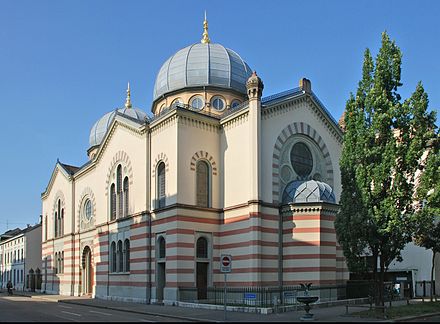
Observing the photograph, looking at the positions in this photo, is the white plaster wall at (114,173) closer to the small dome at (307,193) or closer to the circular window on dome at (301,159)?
the small dome at (307,193)

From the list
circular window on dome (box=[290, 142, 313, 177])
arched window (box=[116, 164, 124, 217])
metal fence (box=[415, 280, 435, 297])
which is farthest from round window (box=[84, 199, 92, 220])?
metal fence (box=[415, 280, 435, 297])

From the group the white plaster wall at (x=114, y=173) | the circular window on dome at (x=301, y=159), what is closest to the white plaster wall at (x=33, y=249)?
the white plaster wall at (x=114, y=173)

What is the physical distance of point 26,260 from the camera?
64062 millimetres

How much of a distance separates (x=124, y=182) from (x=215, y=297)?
1156 cm

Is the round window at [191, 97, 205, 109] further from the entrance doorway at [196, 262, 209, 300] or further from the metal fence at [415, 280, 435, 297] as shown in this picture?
the metal fence at [415, 280, 435, 297]

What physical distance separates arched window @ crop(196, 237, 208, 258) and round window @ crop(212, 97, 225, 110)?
446 inches

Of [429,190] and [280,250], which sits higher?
[429,190]

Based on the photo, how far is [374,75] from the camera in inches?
972

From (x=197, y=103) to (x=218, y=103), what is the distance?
1567 mm

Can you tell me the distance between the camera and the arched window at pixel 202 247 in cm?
3272

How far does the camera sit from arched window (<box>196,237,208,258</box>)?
32719 mm

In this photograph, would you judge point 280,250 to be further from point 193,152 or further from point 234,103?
point 234,103

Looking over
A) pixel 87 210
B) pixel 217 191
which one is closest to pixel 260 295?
pixel 217 191

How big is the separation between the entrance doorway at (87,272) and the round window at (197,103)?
1523 cm
